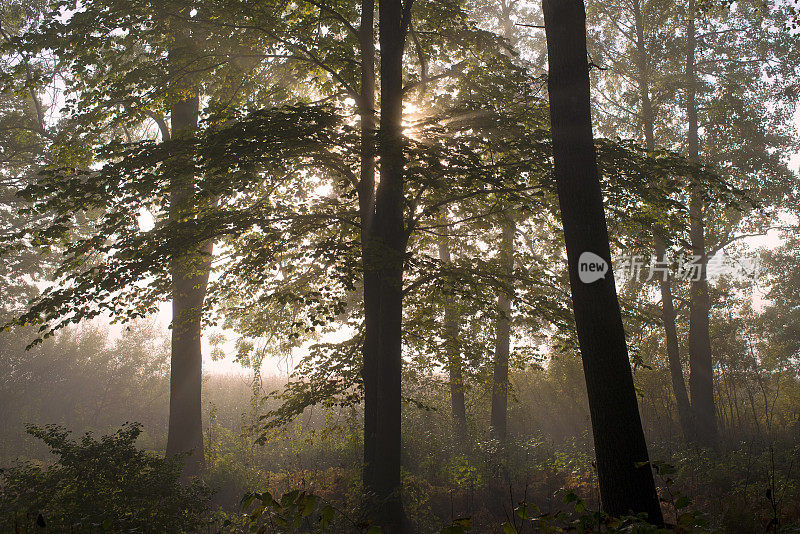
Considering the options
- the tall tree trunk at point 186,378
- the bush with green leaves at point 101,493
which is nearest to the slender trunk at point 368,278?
the bush with green leaves at point 101,493

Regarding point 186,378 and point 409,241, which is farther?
point 186,378

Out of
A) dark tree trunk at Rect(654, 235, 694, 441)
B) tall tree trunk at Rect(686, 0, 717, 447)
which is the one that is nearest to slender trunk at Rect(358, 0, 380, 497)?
dark tree trunk at Rect(654, 235, 694, 441)

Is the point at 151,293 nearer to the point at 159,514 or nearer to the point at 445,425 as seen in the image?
the point at 159,514

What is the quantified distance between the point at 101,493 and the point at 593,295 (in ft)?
21.1

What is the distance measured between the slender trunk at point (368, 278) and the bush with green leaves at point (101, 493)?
302cm

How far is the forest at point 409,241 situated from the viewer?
6.11 m

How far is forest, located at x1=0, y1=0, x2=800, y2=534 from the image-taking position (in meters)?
6.11

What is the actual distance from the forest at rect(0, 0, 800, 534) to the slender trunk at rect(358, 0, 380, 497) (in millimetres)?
61

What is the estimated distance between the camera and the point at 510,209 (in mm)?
10453

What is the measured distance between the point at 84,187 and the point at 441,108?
24.4 ft

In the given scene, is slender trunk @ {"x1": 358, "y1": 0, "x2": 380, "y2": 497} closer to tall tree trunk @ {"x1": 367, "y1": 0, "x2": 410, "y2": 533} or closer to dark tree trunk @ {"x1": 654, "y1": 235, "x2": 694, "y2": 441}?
tall tree trunk @ {"x1": 367, "y1": 0, "x2": 410, "y2": 533}

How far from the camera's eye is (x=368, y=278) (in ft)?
31.7

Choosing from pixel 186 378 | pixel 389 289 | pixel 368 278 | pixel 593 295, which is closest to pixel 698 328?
pixel 368 278

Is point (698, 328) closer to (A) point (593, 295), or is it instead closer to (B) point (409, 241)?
(B) point (409, 241)
